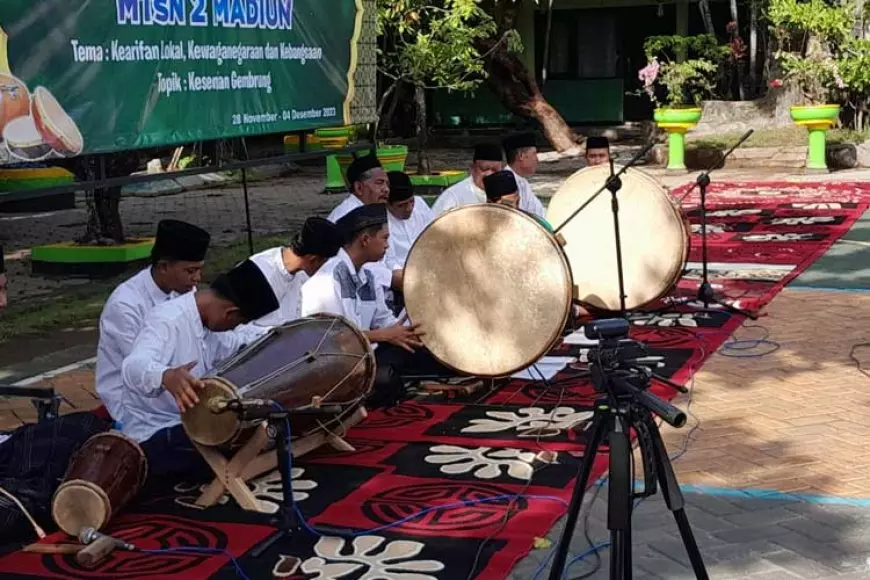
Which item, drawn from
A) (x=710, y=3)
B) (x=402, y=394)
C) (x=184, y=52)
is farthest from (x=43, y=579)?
(x=710, y=3)

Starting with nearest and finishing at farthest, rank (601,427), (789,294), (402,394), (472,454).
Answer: (601,427), (472,454), (402,394), (789,294)

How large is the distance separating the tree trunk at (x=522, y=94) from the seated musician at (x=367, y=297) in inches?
538

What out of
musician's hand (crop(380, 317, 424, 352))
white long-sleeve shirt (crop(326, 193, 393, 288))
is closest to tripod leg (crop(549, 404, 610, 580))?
musician's hand (crop(380, 317, 424, 352))

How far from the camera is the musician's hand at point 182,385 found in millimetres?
4410

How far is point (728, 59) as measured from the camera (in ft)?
66.5

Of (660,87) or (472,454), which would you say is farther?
(660,87)

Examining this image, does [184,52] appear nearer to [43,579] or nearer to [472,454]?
[472,454]

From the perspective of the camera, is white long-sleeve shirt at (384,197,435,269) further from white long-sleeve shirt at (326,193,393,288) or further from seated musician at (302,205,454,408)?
seated musician at (302,205,454,408)

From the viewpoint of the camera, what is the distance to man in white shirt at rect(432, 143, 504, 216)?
775cm

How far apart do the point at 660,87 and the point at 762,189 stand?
7.83 metres

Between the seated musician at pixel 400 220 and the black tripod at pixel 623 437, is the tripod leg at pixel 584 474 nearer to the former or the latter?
the black tripod at pixel 623 437

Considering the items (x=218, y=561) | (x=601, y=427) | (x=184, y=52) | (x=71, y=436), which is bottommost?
(x=218, y=561)

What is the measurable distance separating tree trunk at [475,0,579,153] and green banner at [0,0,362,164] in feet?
35.8

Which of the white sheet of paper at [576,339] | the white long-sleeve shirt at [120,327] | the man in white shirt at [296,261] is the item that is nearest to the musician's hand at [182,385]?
the white long-sleeve shirt at [120,327]
